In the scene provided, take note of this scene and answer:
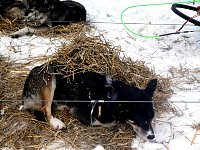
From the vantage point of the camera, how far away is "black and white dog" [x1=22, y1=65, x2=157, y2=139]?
4.12 metres

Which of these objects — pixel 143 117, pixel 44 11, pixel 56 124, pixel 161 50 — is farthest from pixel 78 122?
pixel 44 11

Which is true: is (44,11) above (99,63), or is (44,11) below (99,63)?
above

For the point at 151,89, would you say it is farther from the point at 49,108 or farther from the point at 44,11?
the point at 44,11

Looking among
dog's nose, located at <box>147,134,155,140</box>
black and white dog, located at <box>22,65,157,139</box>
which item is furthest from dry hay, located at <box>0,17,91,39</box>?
dog's nose, located at <box>147,134,155,140</box>

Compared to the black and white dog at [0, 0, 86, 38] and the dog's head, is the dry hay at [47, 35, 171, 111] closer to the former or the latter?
the dog's head

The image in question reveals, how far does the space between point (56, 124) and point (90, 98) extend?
0.45 meters

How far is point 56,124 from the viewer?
436 cm

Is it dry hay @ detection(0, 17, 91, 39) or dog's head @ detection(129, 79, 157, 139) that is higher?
dry hay @ detection(0, 17, 91, 39)

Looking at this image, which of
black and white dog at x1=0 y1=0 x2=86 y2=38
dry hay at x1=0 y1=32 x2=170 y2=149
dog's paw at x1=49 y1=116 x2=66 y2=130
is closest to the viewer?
dry hay at x1=0 y1=32 x2=170 y2=149

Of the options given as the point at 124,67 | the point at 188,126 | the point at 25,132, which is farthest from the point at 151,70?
the point at 25,132

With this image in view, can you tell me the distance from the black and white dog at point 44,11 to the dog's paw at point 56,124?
2.74 m

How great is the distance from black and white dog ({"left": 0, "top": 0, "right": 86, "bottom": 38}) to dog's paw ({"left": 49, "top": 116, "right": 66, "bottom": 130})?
8.99ft

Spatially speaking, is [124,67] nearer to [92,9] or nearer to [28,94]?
[28,94]

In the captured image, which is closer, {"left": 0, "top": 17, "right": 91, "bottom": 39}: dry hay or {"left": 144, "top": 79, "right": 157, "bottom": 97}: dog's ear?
{"left": 144, "top": 79, "right": 157, "bottom": 97}: dog's ear
